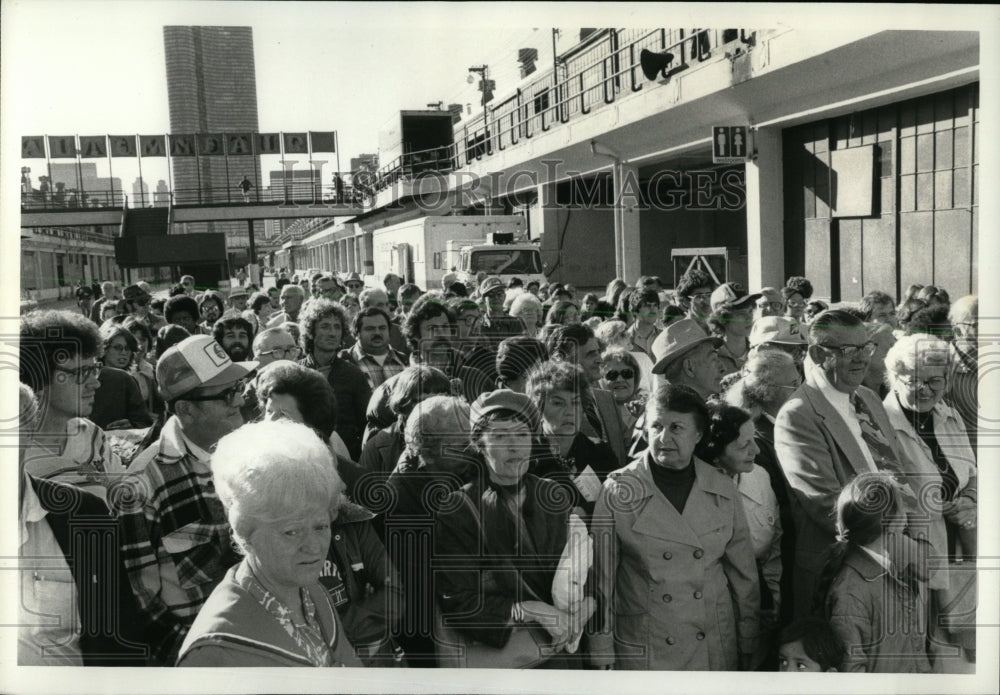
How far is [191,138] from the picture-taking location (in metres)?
4.39

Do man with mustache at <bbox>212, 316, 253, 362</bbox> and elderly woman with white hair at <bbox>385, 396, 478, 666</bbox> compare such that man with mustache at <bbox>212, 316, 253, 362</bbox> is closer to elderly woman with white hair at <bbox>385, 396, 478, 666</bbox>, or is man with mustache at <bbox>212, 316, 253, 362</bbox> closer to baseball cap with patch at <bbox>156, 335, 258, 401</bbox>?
baseball cap with patch at <bbox>156, 335, 258, 401</bbox>

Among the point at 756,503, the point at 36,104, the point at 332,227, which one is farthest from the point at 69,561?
the point at 332,227

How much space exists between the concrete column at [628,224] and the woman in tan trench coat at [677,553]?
2020mm

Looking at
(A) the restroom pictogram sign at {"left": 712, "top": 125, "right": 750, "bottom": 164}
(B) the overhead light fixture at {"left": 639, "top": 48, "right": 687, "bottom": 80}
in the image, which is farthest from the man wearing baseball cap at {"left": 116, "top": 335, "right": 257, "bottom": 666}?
(A) the restroom pictogram sign at {"left": 712, "top": 125, "right": 750, "bottom": 164}

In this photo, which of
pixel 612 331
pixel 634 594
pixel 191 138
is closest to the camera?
pixel 634 594

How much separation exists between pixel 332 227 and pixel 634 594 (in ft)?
12.7

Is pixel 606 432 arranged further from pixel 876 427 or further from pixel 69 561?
pixel 69 561

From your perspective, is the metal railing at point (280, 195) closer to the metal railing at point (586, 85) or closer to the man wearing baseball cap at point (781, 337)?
the metal railing at point (586, 85)

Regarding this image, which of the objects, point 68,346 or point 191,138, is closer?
point 68,346

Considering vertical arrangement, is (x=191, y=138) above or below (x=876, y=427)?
above

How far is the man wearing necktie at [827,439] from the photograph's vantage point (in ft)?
10.6

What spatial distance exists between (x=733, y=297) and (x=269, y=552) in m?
3.80

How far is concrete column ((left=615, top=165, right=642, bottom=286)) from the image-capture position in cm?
486

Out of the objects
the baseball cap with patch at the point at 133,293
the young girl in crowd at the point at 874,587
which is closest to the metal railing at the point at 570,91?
the baseball cap with patch at the point at 133,293
